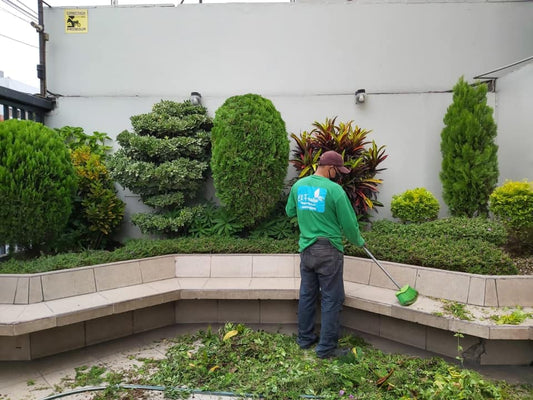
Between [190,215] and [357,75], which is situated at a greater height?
[357,75]

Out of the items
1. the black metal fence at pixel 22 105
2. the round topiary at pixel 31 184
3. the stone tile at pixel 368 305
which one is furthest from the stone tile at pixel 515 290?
the black metal fence at pixel 22 105

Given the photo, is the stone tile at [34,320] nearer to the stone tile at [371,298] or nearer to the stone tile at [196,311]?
the stone tile at [196,311]

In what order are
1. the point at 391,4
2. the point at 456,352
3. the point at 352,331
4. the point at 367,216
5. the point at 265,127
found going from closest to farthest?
1. the point at 456,352
2. the point at 352,331
3. the point at 265,127
4. the point at 367,216
5. the point at 391,4

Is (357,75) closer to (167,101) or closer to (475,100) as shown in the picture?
(475,100)

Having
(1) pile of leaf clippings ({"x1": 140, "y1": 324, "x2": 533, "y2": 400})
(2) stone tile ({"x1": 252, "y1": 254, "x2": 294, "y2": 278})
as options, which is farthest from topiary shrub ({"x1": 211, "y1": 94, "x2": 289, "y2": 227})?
(1) pile of leaf clippings ({"x1": 140, "y1": 324, "x2": 533, "y2": 400})

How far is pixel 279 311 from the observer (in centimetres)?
406

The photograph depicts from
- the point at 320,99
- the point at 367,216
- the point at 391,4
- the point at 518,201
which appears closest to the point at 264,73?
the point at 320,99

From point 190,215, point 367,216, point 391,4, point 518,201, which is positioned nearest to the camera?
point 518,201

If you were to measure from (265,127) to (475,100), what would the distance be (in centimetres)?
315

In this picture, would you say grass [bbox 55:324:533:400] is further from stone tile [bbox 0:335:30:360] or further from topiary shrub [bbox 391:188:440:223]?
topiary shrub [bbox 391:188:440:223]

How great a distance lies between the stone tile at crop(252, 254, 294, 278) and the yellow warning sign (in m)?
4.79

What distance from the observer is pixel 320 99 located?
572 centimetres

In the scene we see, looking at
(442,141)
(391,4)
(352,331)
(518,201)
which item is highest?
(391,4)

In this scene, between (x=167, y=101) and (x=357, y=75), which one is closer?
(x=167, y=101)
